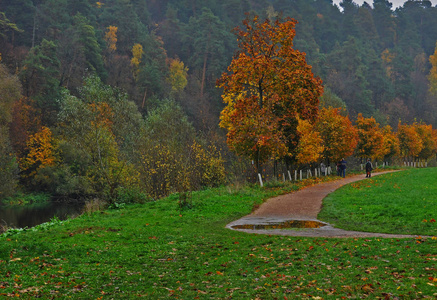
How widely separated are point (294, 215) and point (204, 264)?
9.30m

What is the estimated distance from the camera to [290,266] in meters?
10.3

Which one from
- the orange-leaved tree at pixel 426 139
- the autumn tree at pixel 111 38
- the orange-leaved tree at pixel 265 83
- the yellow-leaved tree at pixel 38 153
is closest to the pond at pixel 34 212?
the yellow-leaved tree at pixel 38 153

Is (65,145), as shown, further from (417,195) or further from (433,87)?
(433,87)

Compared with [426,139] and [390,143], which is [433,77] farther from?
[390,143]

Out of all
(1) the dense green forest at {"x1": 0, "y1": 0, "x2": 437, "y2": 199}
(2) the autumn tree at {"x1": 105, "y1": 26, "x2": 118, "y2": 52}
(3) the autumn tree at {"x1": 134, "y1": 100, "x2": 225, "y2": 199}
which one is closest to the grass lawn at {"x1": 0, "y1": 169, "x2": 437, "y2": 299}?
(1) the dense green forest at {"x1": 0, "y1": 0, "x2": 437, "y2": 199}

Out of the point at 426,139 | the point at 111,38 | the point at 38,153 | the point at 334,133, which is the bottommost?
the point at 426,139

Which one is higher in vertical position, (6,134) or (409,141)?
(6,134)

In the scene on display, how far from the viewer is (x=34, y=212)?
133ft

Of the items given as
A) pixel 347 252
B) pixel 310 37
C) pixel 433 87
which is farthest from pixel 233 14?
pixel 347 252

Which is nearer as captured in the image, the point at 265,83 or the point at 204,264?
the point at 204,264

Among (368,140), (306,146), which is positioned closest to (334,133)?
(368,140)

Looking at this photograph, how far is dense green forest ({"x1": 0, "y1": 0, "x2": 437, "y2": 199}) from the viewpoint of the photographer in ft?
126

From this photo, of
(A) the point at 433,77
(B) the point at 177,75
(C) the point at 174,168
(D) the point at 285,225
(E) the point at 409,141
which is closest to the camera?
(D) the point at 285,225

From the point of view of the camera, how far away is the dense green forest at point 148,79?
38.5 m
